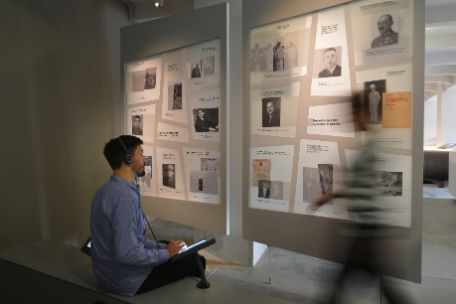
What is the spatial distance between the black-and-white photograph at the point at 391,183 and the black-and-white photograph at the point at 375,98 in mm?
354

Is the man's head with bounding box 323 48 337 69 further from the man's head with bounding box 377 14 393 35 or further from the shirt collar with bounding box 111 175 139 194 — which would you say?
the shirt collar with bounding box 111 175 139 194

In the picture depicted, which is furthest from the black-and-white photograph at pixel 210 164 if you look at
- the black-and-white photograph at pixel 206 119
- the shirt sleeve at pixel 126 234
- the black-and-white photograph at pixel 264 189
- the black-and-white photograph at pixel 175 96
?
the shirt sleeve at pixel 126 234

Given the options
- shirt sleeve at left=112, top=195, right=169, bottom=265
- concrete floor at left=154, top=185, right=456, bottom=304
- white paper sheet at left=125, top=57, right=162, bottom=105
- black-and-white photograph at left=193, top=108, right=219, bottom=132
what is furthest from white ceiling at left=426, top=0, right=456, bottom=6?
shirt sleeve at left=112, top=195, right=169, bottom=265

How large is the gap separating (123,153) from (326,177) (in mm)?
1441

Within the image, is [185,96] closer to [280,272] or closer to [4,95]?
[4,95]

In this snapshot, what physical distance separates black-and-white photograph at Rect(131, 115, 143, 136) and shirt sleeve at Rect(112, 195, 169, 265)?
2.06 metres

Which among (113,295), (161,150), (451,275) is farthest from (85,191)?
(451,275)

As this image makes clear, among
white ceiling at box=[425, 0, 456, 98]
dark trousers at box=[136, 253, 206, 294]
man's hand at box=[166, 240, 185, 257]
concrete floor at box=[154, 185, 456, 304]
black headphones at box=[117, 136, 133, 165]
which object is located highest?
white ceiling at box=[425, 0, 456, 98]

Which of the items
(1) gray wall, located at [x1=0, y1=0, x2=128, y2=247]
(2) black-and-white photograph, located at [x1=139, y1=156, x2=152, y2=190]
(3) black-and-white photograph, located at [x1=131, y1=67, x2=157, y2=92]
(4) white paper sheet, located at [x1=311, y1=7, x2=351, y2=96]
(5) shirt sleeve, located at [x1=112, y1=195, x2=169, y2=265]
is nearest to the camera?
(5) shirt sleeve, located at [x1=112, y1=195, x2=169, y2=265]

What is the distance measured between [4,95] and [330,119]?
119 inches

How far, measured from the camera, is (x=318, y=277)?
3645mm

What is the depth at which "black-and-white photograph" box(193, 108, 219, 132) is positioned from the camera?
10.9 ft

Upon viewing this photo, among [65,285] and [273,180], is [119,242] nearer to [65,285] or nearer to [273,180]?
[65,285]

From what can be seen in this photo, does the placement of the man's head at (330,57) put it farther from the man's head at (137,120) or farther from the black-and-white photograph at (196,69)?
the man's head at (137,120)
